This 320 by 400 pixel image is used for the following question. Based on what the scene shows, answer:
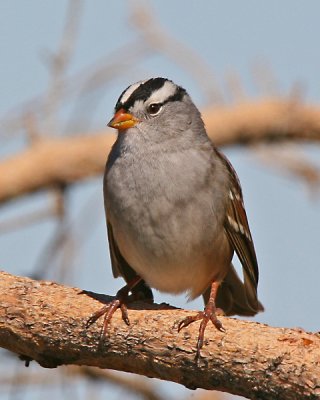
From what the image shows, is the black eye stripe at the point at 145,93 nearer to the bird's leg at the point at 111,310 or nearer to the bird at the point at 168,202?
the bird at the point at 168,202

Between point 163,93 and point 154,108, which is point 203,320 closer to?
point 154,108

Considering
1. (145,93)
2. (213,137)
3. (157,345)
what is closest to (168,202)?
(145,93)

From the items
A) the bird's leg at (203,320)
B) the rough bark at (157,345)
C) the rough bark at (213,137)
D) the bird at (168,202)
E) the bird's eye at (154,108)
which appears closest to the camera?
the rough bark at (157,345)

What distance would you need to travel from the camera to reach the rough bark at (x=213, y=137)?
7.75 m

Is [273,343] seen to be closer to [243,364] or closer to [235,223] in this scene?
[243,364]

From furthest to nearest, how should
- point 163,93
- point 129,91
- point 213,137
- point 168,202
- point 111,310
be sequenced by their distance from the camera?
point 213,137 → point 163,93 → point 129,91 → point 168,202 → point 111,310

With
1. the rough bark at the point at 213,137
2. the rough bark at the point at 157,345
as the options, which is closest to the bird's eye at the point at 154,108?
the rough bark at the point at 157,345

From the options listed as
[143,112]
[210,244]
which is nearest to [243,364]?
[210,244]

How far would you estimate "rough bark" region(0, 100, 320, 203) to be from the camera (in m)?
7.75

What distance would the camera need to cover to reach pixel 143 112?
5215 millimetres

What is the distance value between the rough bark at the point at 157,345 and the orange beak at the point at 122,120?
88cm

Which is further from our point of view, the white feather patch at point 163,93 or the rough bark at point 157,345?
the white feather patch at point 163,93

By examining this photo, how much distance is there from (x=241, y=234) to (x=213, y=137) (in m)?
2.70

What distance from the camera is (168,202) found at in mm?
5027
